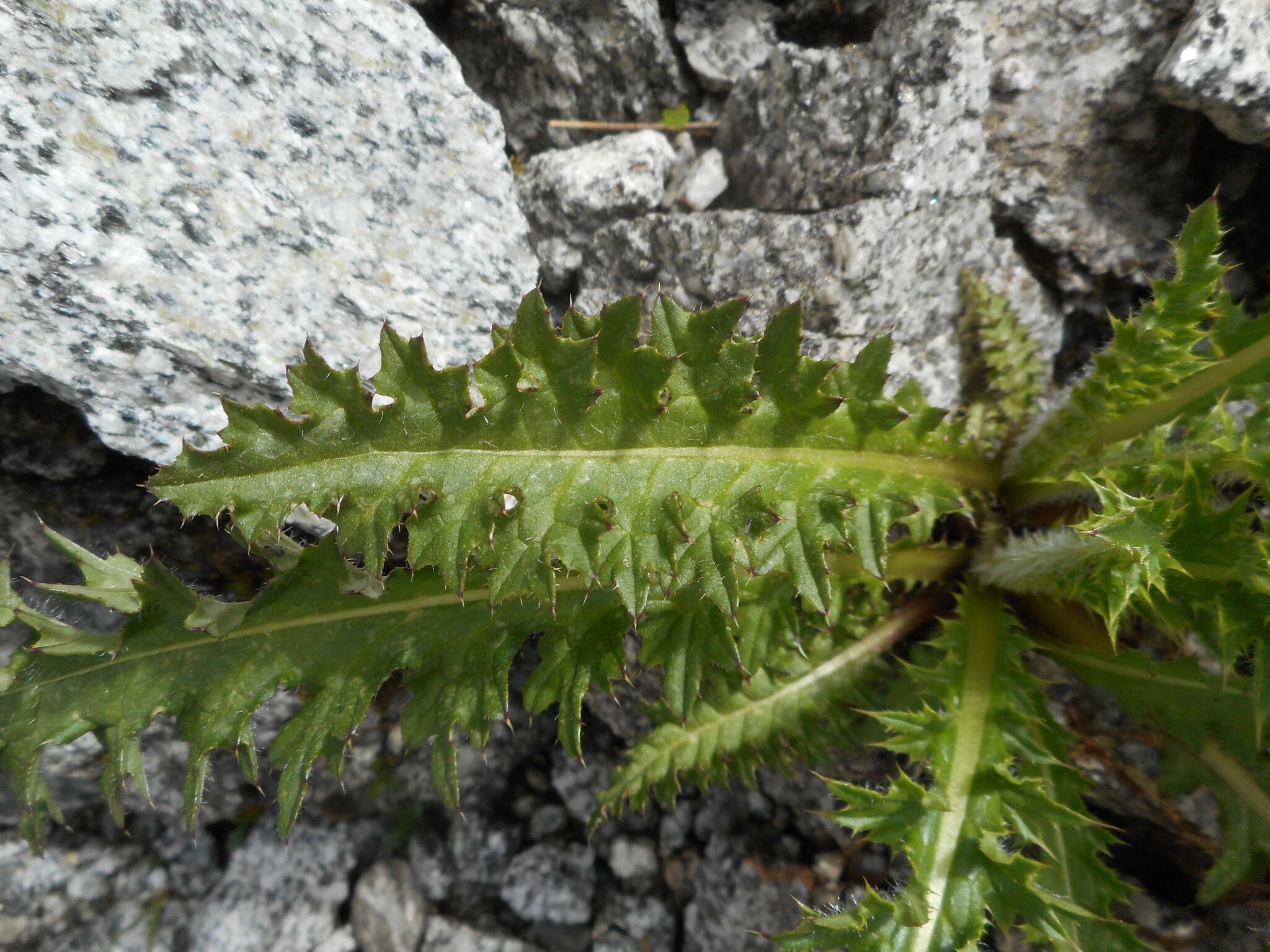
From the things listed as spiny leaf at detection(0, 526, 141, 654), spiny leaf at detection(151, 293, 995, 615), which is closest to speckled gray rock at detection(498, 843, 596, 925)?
spiny leaf at detection(151, 293, 995, 615)

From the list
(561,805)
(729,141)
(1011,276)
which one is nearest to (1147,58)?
(1011,276)

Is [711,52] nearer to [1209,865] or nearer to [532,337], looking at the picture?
[532,337]

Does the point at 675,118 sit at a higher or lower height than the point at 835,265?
higher

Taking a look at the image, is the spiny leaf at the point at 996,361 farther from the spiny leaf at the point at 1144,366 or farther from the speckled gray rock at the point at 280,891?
the speckled gray rock at the point at 280,891

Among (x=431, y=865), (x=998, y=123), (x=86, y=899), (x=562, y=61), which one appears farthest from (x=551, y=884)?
(x=998, y=123)

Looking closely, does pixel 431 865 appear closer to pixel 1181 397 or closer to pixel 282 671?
pixel 282 671

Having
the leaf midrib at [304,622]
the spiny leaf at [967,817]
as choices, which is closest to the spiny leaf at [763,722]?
the spiny leaf at [967,817]
